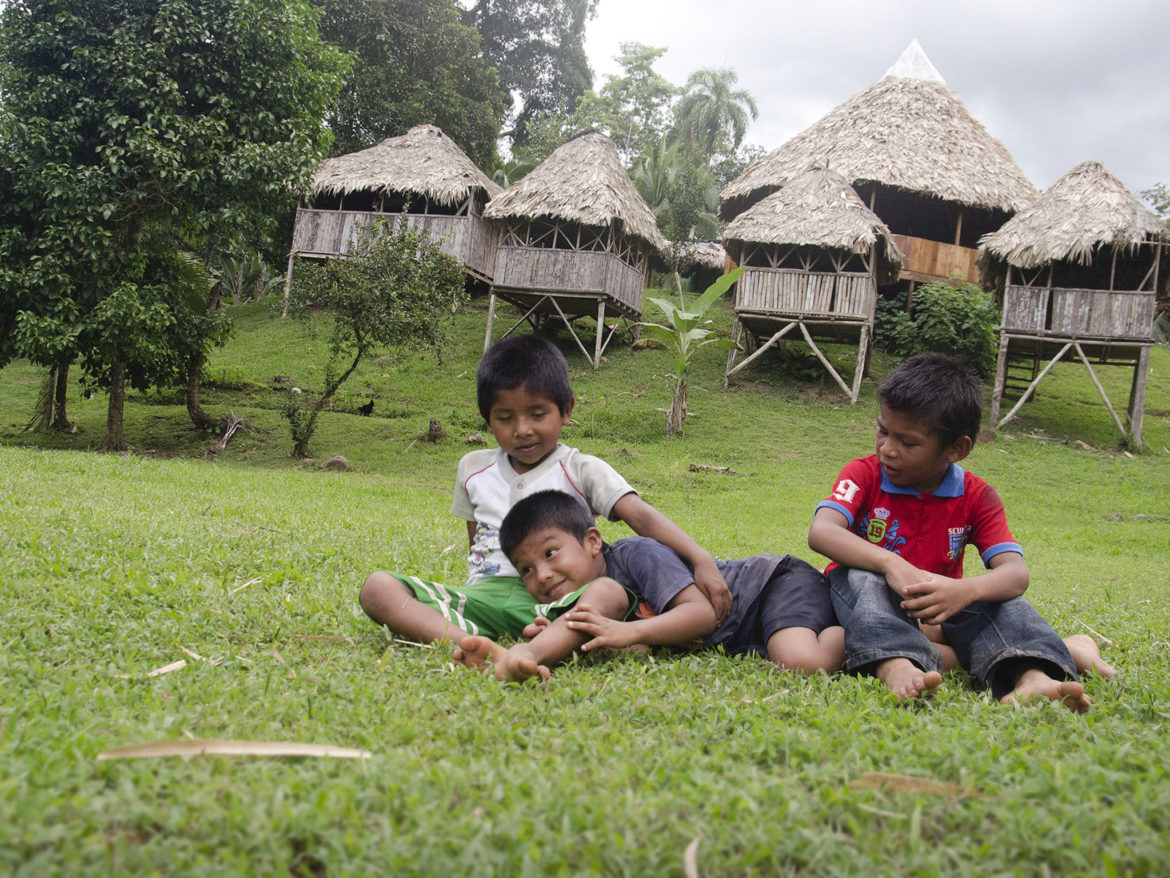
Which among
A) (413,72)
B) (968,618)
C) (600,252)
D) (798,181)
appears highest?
A: (413,72)

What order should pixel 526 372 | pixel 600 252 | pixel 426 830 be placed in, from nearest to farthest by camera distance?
pixel 426 830 → pixel 526 372 → pixel 600 252

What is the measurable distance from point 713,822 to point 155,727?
3.91 feet

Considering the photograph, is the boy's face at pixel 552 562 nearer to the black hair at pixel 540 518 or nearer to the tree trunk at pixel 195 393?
the black hair at pixel 540 518

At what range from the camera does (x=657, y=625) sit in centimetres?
282

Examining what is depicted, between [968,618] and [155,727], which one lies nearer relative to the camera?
[155,727]

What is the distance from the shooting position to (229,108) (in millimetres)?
11938

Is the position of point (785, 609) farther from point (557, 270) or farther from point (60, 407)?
point (557, 270)

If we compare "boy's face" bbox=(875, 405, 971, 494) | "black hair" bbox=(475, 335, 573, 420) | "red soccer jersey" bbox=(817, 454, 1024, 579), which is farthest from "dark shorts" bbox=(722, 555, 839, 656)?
"black hair" bbox=(475, 335, 573, 420)

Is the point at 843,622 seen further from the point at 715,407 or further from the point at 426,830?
the point at 715,407

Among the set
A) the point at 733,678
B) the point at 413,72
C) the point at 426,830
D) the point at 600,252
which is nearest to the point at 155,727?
the point at 426,830

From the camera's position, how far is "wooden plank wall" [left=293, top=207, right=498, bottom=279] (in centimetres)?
2134

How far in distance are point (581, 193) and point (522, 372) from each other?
1655 cm

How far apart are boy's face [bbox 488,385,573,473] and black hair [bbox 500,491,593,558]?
27 cm

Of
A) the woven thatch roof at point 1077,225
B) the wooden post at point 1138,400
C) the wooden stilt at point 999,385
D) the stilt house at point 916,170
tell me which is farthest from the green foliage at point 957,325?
the stilt house at point 916,170
